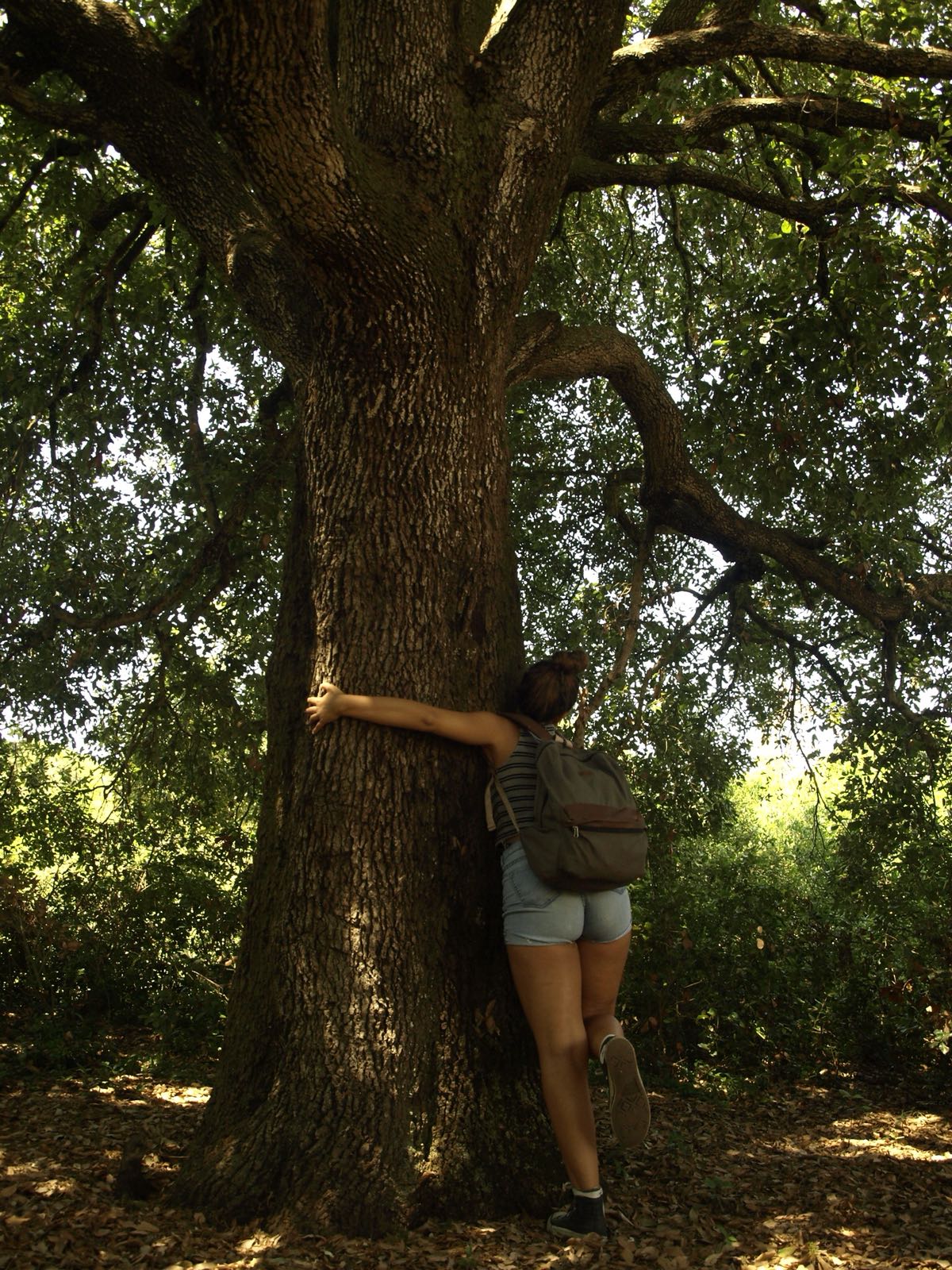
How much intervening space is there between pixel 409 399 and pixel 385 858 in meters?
1.75

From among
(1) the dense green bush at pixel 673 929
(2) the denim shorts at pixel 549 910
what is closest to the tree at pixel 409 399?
(2) the denim shorts at pixel 549 910

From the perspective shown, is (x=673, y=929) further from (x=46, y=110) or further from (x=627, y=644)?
(x=46, y=110)

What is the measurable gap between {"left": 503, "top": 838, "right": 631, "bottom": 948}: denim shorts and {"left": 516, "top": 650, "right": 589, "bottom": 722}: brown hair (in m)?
0.56

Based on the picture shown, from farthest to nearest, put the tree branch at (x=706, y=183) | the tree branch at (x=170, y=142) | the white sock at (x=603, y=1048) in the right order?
the tree branch at (x=706, y=183) → the tree branch at (x=170, y=142) → the white sock at (x=603, y=1048)

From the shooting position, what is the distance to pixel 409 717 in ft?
12.4

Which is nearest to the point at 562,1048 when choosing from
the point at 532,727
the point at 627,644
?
the point at 532,727

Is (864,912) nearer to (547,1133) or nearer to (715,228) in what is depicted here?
(547,1133)

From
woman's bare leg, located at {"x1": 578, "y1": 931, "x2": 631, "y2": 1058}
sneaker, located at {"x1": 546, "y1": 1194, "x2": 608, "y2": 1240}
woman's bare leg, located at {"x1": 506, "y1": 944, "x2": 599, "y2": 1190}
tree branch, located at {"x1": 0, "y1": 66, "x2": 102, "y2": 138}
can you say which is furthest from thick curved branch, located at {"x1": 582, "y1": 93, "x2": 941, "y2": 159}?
sneaker, located at {"x1": 546, "y1": 1194, "x2": 608, "y2": 1240}

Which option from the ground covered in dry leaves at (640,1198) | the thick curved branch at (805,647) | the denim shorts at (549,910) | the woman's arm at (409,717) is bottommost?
the ground covered in dry leaves at (640,1198)

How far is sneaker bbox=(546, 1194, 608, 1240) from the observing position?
137 inches

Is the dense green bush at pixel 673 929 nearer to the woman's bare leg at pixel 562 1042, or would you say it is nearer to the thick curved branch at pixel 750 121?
the woman's bare leg at pixel 562 1042

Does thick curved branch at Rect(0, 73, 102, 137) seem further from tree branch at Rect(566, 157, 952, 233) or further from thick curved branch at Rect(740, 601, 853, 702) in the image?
thick curved branch at Rect(740, 601, 853, 702)

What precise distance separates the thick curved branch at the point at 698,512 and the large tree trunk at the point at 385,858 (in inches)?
91.8

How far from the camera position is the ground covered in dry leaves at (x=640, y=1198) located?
10.6 ft
